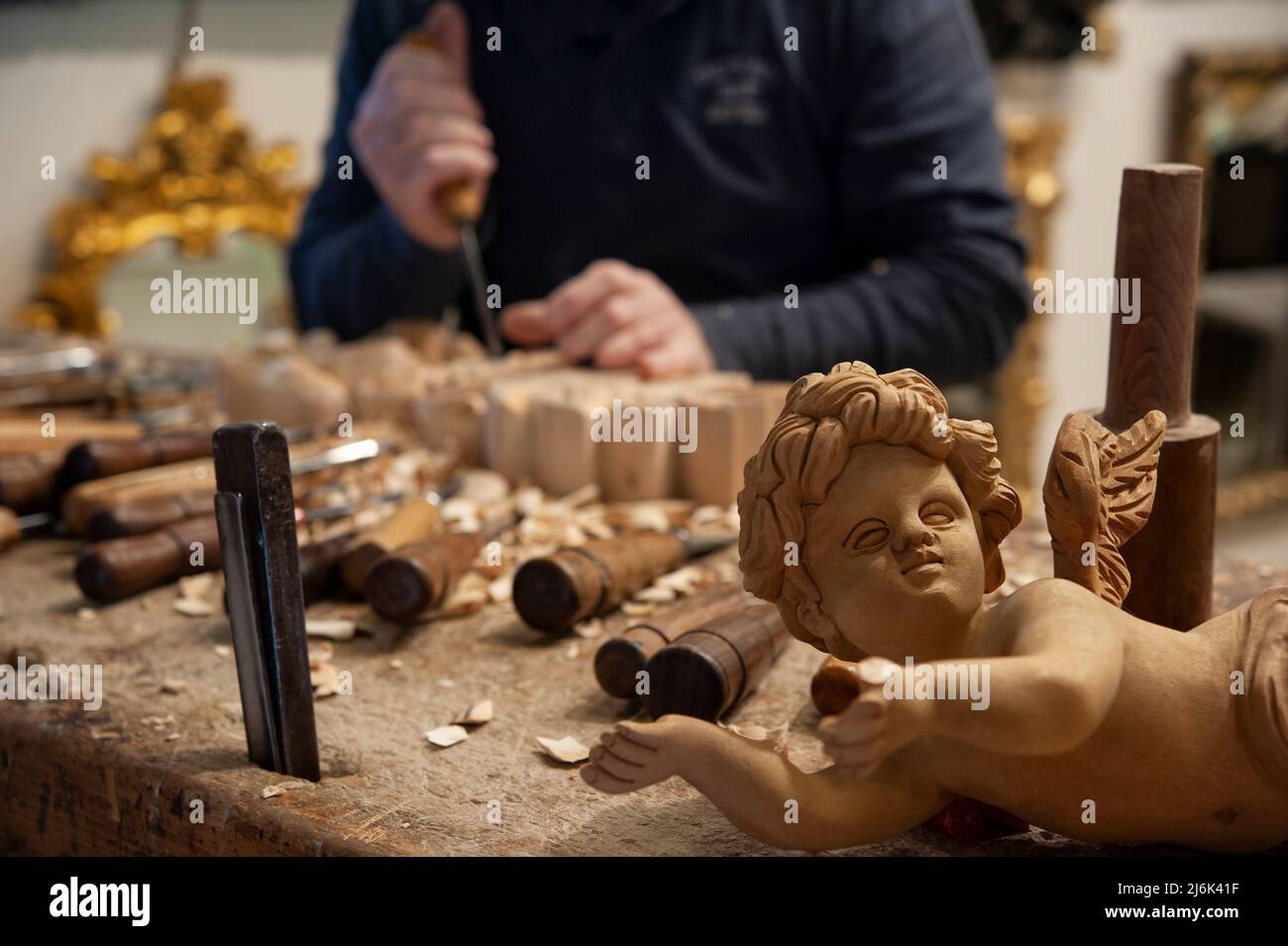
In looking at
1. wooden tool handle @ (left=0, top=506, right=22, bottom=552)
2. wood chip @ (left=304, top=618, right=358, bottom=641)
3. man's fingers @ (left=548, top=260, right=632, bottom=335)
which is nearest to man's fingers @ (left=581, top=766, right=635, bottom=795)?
wood chip @ (left=304, top=618, right=358, bottom=641)

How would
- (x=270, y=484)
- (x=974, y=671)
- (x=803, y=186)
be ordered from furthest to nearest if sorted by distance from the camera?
1. (x=803, y=186)
2. (x=270, y=484)
3. (x=974, y=671)

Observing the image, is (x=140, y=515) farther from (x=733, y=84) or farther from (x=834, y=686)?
(x=733, y=84)

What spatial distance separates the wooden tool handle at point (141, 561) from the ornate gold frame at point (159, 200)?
2057 mm

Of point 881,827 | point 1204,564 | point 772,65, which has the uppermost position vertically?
point 772,65

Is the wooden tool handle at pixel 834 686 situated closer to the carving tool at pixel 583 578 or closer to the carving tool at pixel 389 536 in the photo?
the carving tool at pixel 583 578

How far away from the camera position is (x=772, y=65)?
83.1 inches

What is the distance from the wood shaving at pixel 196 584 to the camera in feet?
4.59

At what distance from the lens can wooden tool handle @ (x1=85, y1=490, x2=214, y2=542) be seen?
57.6 inches

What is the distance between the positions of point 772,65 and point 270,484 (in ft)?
4.56

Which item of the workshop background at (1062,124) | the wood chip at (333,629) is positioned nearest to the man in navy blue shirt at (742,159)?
the wood chip at (333,629)

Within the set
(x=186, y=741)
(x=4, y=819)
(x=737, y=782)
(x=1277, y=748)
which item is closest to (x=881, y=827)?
(x=737, y=782)

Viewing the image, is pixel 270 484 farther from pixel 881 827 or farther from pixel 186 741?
pixel 881 827

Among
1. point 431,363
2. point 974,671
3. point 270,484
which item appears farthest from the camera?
point 431,363
